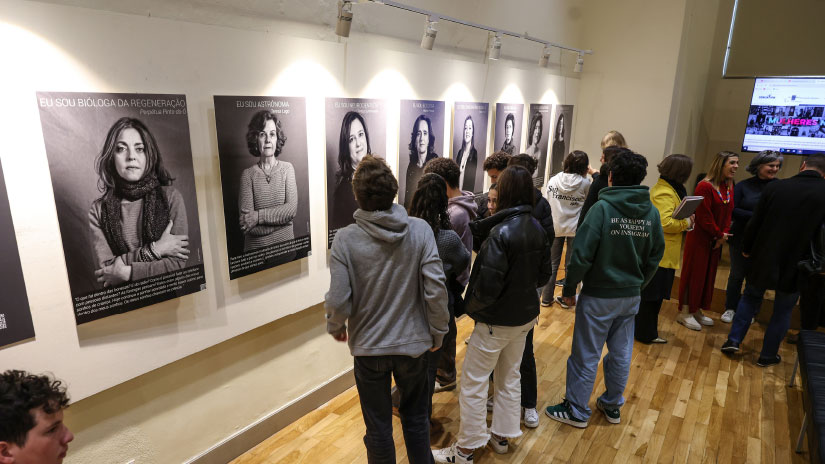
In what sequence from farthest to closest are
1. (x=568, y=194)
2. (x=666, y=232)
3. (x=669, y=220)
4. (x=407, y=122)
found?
(x=568, y=194), (x=666, y=232), (x=669, y=220), (x=407, y=122)

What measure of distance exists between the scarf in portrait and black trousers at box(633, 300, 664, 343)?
161 inches

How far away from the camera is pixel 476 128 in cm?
442

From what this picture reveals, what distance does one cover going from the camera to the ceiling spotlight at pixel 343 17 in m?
2.74

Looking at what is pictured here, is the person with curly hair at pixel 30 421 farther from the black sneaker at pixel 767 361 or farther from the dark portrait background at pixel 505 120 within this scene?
the black sneaker at pixel 767 361

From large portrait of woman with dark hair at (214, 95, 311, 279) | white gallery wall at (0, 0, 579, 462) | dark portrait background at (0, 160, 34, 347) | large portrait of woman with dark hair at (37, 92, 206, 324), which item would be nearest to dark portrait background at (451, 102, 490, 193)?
white gallery wall at (0, 0, 579, 462)

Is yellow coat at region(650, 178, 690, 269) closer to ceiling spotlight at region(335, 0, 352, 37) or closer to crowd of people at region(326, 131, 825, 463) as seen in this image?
crowd of people at region(326, 131, 825, 463)

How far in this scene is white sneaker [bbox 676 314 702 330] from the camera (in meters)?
4.80

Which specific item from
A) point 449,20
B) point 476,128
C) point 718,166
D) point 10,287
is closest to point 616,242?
point 476,128

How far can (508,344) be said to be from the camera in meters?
2.67

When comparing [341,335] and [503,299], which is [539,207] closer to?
[503,299]

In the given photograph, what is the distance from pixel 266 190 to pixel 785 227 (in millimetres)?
4018

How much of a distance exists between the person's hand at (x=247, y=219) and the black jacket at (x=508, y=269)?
49.1 inches

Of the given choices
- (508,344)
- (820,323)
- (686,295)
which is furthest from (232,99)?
(820,323)

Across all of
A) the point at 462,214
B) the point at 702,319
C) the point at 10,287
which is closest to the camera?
the point at 10,287
